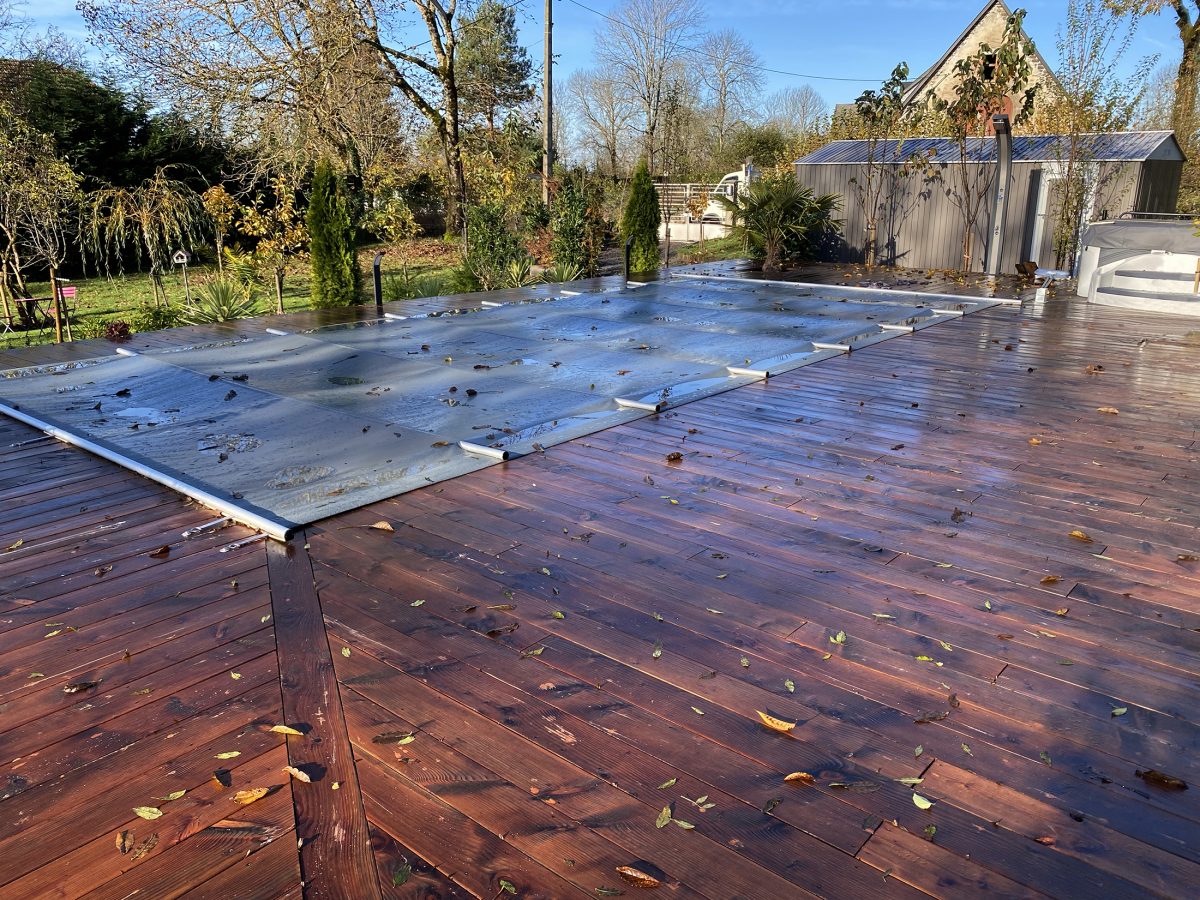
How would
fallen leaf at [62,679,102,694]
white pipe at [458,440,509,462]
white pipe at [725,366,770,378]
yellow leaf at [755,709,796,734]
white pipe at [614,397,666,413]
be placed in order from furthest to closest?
white pipe at [725,366,770,378] → white pipe at [614,397,666,413] → white pipe at [458,440,509,462] → fallen leaf at [62,679,102,694] → yellow leaf at [755,709,796,734]

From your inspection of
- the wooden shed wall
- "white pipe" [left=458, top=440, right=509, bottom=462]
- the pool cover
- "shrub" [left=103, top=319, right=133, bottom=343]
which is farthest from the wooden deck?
the wooden shed wall

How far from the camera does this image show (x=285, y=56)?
1142cm

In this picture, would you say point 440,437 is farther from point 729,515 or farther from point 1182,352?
point 1182,352

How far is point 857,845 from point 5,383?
5580 mm

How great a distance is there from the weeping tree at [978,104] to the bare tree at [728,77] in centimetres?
1779

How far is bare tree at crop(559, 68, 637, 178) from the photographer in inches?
1115

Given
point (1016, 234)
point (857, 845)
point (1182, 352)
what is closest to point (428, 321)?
point (1182, 352)

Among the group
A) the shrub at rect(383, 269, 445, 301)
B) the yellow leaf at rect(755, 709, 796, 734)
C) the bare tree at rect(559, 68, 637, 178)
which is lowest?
the yellow leaf at rect(755, 709, 796, 734)

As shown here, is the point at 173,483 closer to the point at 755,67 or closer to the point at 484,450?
the point at 484,450

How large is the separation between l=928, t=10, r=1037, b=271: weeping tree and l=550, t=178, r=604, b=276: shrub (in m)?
5.19

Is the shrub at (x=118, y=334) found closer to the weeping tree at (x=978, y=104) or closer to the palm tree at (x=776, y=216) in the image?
the palm tree at (x=776, y=216)

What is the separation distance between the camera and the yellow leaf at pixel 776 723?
183 centimetres

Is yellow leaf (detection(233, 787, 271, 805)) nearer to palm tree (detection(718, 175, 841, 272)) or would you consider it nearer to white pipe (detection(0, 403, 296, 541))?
white pipe (detection(0, 403, 296, 541))

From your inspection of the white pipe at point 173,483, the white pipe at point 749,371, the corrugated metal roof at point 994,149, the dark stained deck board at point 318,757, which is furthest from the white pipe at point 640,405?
the corrugated metal roof at point 994,149
